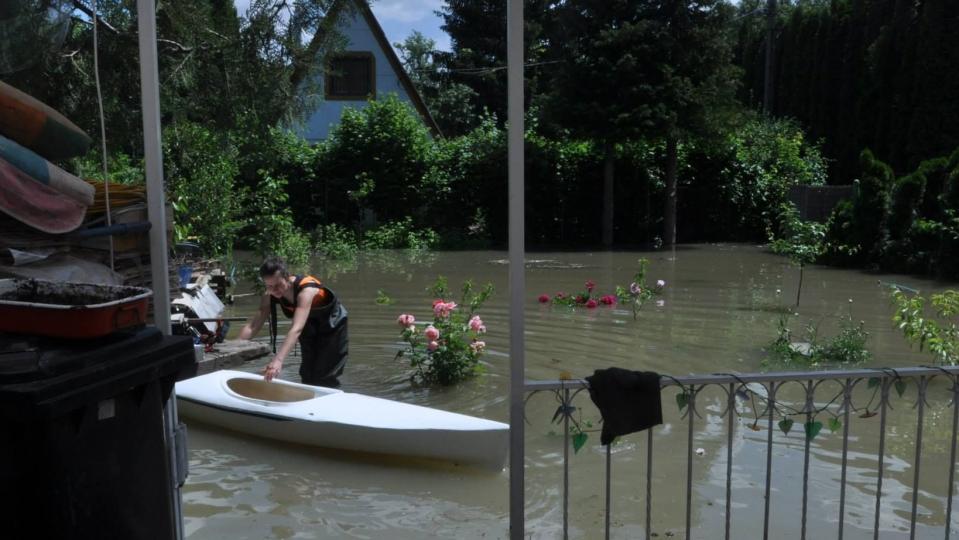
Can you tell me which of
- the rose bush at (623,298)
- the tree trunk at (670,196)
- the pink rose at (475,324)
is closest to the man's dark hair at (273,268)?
the pink rose at (475,324)

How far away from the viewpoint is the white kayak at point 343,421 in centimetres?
573

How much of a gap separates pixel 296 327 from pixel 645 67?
16.0 m

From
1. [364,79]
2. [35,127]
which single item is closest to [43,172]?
[35,127]

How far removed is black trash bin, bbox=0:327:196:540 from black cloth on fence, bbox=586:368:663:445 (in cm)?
144

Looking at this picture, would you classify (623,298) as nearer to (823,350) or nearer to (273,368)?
(823,350)

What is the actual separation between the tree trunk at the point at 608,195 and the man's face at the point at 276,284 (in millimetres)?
16783

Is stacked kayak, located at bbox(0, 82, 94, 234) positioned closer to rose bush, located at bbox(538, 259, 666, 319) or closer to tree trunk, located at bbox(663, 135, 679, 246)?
rose bush, located at bbox(538, 259, 666, 319)

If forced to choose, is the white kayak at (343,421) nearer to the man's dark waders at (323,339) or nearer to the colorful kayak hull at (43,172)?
the man's dark waders at (323,339)

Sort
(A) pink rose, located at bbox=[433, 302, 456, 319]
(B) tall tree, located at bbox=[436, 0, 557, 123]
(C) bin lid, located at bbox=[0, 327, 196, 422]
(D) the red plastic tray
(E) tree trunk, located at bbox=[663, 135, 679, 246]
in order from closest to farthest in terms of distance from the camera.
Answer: (C) bin lid, located at bbox=[0, 327, 196, 422], (D) the red plastic tray, (A) pink rose, located at bbox=[433, 302, 456, 319], (E) tree trunk, located at bbox=[663, 135, 679, 246], (B) tall tree, located at bbox=[436, 0, 557, 123]

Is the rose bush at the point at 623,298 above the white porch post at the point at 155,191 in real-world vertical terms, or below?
below

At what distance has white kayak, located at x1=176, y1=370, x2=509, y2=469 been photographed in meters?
5.73

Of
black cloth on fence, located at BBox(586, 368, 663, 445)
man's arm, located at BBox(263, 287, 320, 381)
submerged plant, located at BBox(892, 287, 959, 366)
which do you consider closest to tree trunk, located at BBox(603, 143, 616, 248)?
submerged plant, located at BBox(892, 287, 959, 366)

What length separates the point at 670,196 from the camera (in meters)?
22.8

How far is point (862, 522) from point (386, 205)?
20.3 metres
